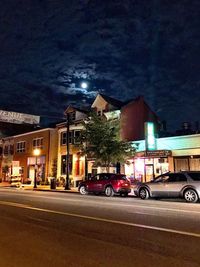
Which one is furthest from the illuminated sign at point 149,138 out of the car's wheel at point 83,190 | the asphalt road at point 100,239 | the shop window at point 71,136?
the asphalt road at point 100,239

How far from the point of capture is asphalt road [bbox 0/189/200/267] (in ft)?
20.3

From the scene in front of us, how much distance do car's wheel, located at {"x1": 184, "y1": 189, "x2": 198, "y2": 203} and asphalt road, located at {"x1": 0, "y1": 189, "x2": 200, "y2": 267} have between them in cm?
570

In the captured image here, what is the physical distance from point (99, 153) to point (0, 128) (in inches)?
1574

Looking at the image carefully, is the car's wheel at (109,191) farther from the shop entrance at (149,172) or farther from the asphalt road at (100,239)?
the asphalt road at (100,239)

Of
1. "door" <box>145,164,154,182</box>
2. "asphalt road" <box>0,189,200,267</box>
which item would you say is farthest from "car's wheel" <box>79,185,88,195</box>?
"asphalt road" <box>0,189,200,267</box>

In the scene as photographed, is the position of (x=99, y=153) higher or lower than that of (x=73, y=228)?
higher

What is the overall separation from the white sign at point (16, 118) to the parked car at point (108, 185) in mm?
6156

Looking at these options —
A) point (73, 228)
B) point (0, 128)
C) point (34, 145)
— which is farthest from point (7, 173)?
point (73, 228)

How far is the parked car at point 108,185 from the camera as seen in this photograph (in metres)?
23.0

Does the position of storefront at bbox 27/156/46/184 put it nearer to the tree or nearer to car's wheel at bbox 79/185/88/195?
the tree

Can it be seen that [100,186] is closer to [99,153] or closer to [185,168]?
[99,153]

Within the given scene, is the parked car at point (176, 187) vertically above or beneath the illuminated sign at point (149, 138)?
beneath

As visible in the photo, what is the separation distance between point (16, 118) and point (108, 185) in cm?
822

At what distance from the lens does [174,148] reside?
94.6ft
